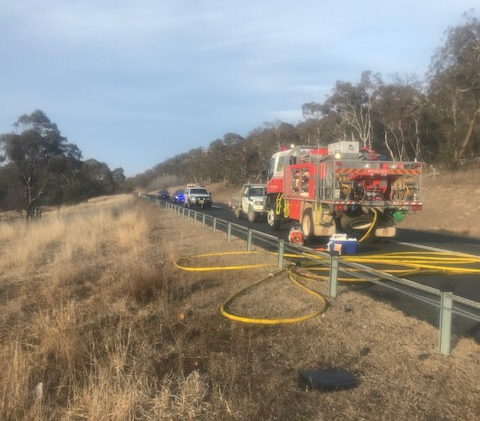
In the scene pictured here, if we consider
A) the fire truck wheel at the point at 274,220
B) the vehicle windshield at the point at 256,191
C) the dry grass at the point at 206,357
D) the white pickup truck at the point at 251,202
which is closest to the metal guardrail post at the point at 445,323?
the dry grass at the point at 206,357

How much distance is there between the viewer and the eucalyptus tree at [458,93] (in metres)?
36.1

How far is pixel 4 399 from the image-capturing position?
13.5ft

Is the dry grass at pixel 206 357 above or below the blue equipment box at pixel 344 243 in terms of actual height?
below

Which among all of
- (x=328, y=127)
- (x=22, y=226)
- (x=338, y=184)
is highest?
(x=328, y=127)

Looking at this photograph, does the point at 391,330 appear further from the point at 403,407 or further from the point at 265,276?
the point at 265,276

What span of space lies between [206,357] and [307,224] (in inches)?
390

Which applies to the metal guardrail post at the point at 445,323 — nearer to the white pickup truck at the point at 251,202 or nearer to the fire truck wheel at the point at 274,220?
the fire truck wheel at the point at 274,220

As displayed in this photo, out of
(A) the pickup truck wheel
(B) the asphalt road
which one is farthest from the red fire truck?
(A) the pickup truck wheel

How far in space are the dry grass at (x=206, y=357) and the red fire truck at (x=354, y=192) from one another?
16.3 feet

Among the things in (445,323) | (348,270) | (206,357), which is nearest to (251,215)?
(348,270)

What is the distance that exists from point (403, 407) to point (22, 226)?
19909mm

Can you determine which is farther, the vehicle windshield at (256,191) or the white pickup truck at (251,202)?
the vehicle windshield at (256,191)

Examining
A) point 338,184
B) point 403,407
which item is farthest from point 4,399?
point 338,184

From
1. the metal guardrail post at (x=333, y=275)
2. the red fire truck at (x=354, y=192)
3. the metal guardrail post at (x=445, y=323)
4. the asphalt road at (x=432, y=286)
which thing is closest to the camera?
the metal guardrail post at (x=445, y=323)
